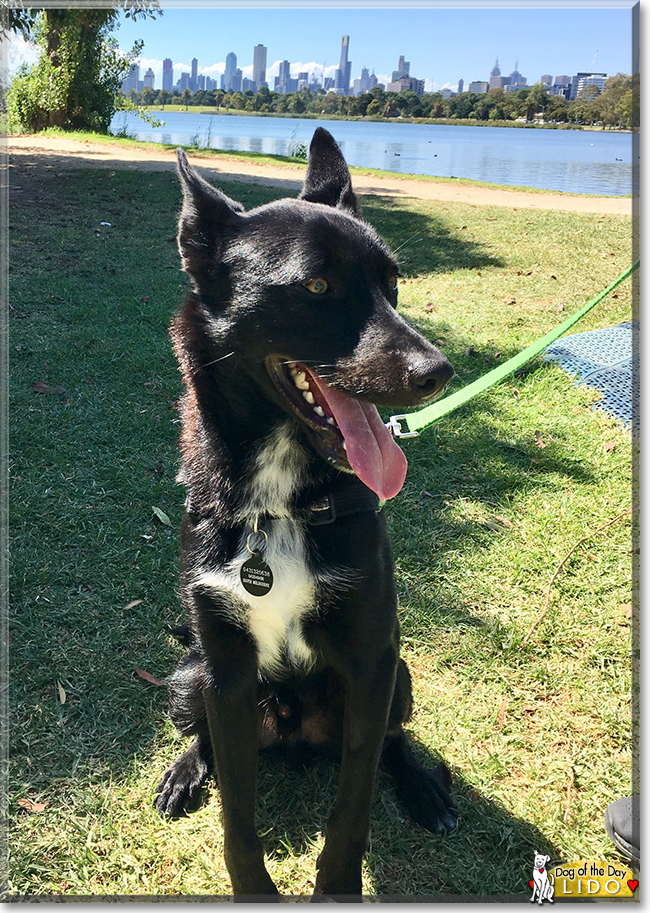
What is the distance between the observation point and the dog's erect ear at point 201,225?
199 centimetres

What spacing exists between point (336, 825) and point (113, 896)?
732 mm

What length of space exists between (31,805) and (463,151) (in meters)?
31.8

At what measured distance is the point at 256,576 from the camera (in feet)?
6.24

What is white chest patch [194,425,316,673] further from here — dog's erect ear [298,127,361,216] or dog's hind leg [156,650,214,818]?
dog's erect ear [298,127,361,216]

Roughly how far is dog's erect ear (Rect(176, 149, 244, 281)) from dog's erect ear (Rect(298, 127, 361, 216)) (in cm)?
39

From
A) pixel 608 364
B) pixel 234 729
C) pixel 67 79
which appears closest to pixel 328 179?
pixel 234 729

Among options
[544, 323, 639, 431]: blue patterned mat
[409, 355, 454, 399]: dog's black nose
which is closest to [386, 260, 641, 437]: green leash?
[409, 355, 454, 399]: dog's black nose

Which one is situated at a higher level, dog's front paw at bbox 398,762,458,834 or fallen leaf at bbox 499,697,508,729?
Answer: fallen leaf at bbox 499,697,508,729

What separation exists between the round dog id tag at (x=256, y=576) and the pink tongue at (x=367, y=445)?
1.20ft

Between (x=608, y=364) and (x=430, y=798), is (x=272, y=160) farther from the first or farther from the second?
(x=430, y=798)

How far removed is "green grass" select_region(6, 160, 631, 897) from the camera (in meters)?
2.19

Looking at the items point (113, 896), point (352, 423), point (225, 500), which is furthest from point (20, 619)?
point (352, 423)

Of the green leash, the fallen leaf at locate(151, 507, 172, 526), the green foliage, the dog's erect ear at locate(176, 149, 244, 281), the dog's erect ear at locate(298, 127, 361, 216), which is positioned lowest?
the fallen leaf at locate(151, 507, 172, 526)

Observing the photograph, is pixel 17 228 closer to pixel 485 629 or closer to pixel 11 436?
pixel 11 436
